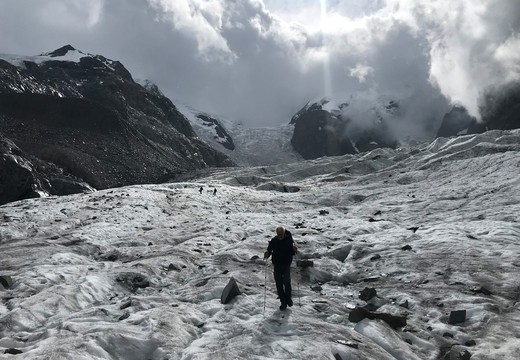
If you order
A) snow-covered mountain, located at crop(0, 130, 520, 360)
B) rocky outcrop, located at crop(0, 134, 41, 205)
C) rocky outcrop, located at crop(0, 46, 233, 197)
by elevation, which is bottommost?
snow-covered mountain, located at crop(0, 130, 520, 360)

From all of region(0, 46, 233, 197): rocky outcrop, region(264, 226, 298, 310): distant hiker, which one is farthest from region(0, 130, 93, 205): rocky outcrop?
region(264, 226, 298, 310): distant hiker

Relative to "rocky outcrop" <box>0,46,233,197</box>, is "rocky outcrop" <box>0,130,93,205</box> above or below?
below

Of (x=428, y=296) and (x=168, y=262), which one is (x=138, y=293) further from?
(x=428, y=296)

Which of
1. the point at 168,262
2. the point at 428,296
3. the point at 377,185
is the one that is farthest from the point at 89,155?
the point at 428,296

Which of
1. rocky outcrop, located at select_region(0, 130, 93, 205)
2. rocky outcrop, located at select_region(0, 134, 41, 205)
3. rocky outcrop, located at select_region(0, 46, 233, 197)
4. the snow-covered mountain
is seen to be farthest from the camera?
rocky outcrop, located at select_region(0, 46, 233, 197)

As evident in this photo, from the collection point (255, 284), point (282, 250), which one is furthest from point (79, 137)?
point (282, 250)

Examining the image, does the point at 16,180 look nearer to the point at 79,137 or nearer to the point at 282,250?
the point at 282,250

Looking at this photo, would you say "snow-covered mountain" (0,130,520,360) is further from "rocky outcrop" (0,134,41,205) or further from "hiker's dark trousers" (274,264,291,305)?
"rocky outcrop" (0,134,41,205)

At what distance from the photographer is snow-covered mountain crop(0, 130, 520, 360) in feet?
36.7

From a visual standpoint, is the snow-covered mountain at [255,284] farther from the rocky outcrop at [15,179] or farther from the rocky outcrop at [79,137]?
the rocky outcrop at [79,137]

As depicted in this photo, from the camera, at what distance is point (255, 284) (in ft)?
55.8

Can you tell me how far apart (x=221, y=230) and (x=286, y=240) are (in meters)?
15.1

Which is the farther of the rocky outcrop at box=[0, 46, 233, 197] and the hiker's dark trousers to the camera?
the rocky outcrop at box=[0, 46, 233, 197]

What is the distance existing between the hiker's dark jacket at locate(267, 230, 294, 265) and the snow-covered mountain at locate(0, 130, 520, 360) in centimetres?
146
